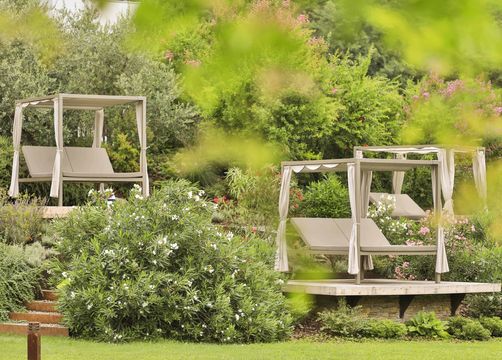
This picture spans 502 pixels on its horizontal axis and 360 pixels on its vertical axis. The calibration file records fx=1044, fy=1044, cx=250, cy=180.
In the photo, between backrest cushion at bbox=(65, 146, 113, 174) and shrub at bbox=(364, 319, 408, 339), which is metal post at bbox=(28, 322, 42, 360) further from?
backrest cushion at bbox=(65, 146, 113, 174)

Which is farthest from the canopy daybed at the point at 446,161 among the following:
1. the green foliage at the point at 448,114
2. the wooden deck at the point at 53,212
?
the wooden deck at the point at 53,212

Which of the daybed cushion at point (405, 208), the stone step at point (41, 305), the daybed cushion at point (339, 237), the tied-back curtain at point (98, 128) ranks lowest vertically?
the stone step at point (41, 305)

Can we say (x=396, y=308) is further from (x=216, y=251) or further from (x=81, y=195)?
(x=81, y=195)

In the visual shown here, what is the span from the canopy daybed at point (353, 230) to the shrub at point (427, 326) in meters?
0.82

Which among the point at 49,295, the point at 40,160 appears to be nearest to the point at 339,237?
the point at 49,295

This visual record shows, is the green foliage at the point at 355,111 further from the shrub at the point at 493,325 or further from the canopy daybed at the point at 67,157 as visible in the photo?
the shrub at the point at 493,325

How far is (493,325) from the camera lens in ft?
41.0

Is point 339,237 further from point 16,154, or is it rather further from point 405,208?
point 16,154

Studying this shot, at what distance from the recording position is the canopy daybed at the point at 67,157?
15.8 m

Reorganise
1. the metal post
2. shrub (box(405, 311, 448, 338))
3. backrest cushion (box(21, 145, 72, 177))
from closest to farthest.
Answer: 1. the metal post
2. shrub (box(405, 311, 448, 338))
3. backrest cushion (box(21, 145, 72, 177))

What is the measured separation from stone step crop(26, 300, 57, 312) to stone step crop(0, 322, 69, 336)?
20.5 inches

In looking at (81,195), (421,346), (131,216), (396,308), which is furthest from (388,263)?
(81,195)

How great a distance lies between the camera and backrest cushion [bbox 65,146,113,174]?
16641 mm

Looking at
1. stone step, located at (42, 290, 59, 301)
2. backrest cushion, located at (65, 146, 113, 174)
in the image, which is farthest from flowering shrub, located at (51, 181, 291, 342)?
backrest cushion, located at (65, 146, 113, 174)
